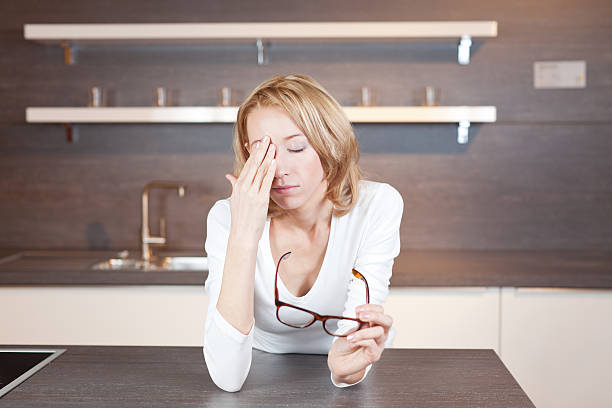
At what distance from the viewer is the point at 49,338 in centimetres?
234

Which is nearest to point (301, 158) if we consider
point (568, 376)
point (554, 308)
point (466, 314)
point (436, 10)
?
point (466, 314)

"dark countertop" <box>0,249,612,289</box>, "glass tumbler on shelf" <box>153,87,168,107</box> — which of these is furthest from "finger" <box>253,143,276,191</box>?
"glass tumbler on shelf" <box>153,87,168,107</box>

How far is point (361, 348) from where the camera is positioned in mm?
1147

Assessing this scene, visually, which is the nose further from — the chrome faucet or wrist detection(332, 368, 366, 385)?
the chrome faucet

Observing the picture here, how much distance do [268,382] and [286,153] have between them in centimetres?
51

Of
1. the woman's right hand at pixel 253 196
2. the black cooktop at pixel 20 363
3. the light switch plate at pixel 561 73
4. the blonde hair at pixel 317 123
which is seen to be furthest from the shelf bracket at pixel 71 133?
the light switch plate at pixel 561 73

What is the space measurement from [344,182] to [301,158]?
8.8 inches

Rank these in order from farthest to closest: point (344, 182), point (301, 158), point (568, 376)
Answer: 1. point (568, 376)
2. point (344, 182)
3. point (301, 158)

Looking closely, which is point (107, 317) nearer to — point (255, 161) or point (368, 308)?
point (255, 161)

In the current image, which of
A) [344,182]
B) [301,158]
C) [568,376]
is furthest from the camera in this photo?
[568,376]

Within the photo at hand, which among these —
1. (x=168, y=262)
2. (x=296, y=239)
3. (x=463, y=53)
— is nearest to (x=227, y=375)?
(x=296, y=239)

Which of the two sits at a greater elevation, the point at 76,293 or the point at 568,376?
the point at 76,293

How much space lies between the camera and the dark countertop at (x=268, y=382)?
3.56 ft

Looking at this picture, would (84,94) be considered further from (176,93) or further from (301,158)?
(301,158)
